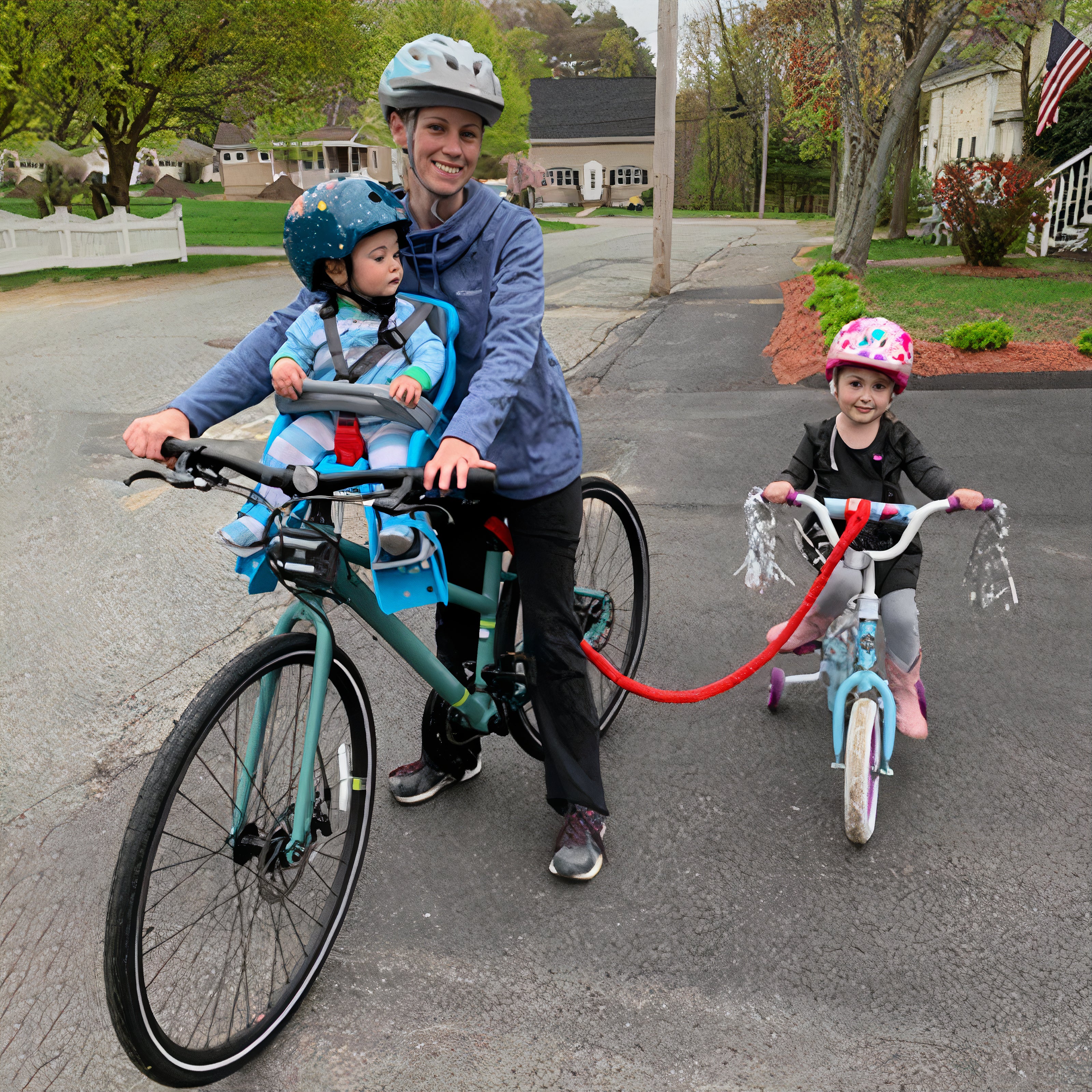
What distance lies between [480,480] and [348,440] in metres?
0.40

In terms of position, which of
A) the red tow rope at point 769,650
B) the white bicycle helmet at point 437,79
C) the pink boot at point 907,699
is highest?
the white bicycle helmet at point 437,79

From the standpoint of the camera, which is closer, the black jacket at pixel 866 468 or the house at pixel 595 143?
the black jacket at pixel 866 468

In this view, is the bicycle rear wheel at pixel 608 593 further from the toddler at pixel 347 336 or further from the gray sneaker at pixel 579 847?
the toddler at pixel 347 336

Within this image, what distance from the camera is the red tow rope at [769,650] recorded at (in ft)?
10.4

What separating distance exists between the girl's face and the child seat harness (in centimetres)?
165

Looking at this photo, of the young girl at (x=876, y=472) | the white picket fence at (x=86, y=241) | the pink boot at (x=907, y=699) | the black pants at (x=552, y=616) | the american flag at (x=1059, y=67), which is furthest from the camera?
the white picket fence at (x=86, y=241)

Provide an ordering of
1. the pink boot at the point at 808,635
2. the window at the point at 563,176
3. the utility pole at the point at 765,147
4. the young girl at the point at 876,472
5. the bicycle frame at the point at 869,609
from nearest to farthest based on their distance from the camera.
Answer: the bicycle frame at the point at 869,609, the young girl at the point at 876,472, the pink boot at the point at 808,635, the utility pole at the point at 765,147, the window at the point at 563,176

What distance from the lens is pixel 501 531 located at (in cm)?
298

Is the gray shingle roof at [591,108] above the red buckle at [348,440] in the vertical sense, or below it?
above

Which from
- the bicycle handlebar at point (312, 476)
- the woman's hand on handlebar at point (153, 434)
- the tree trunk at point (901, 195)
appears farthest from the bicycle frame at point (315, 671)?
the tree trunk at point (901, 195)

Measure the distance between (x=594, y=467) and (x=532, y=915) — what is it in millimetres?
4586

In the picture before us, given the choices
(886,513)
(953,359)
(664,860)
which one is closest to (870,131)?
(953,359)

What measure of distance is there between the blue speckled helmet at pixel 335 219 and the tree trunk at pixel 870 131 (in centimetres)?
1364

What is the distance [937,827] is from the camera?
3.37m
